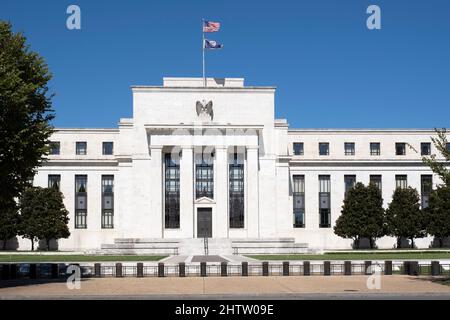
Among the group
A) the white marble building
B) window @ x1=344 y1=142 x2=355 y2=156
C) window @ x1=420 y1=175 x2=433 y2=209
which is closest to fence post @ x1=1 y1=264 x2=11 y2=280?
the white marble building

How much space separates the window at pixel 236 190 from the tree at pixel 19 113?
42619 mm

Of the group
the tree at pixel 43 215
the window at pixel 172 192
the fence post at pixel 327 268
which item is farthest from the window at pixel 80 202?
the fence post at pixel 327 268

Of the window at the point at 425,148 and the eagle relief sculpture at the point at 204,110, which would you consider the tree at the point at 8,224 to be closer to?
the eagle relief sculpture at the point at 204,110

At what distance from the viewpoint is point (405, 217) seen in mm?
76250

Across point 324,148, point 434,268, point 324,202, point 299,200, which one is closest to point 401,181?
point 324,202

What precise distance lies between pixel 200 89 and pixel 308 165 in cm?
1770

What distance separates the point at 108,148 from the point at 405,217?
39.5m

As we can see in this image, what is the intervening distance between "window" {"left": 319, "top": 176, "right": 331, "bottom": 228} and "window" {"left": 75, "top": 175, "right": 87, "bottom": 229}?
30.7 meters

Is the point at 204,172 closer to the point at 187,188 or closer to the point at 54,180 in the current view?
the point at 187,188

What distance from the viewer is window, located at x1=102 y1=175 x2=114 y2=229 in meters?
81.1

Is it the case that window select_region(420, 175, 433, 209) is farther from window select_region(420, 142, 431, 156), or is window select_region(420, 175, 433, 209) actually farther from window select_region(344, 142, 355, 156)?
window select_region(344, 142, 355, 156)

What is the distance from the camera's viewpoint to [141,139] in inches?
3059

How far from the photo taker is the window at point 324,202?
268 ft
